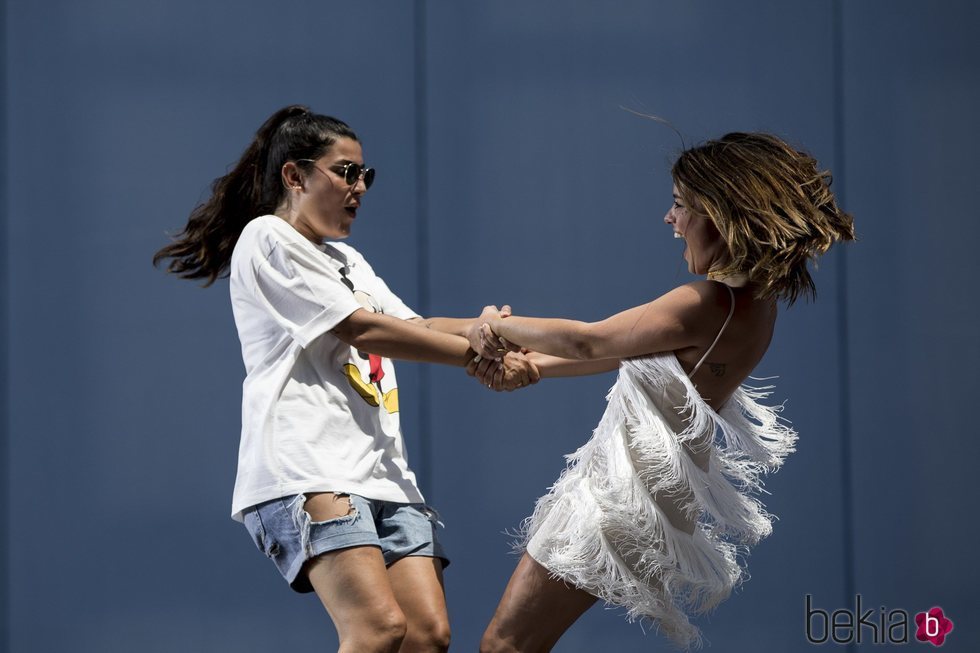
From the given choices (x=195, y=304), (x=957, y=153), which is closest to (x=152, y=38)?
(x=195, y=304)

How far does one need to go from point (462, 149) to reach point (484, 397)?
94 centimetres

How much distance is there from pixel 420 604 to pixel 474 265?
180 centimetres

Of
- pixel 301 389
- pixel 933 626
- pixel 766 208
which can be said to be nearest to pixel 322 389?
pixel 301 389

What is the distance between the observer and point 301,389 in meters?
2.66

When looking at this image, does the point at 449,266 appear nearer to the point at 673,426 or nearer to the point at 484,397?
the point at 484,397

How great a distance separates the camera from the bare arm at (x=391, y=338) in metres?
2.71

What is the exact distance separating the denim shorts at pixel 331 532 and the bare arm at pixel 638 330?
0.54 meters

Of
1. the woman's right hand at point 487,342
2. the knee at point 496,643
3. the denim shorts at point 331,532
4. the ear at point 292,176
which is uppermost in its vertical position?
the ear at point 292,176

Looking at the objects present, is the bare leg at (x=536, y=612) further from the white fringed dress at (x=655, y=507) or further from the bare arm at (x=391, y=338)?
the bare arm at (x=391, y=338)

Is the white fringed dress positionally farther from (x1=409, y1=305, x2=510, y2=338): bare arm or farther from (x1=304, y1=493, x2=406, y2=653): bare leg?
(x1=409, y1=305, x2=510, y2=338): bare arm

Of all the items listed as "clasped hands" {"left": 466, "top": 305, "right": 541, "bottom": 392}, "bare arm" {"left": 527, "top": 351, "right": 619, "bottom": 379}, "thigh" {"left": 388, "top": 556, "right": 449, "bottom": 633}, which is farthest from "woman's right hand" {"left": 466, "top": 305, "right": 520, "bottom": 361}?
"thigh" {"left": 388, "top": 556, "right": 449, "bottom": 633}

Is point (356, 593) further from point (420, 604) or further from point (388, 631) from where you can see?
point (420, 604)

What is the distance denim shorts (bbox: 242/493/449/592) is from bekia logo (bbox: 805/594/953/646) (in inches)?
82.8

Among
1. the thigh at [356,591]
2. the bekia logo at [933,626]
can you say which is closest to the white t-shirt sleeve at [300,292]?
the thigh at [356,591]
